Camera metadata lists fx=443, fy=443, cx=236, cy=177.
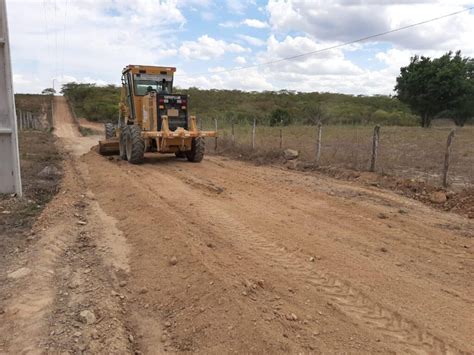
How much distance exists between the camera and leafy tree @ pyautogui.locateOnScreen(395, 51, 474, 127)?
3775cm

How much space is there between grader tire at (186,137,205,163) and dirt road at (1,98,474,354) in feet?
17.8

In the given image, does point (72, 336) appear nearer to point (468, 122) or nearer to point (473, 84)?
point (473, 84)

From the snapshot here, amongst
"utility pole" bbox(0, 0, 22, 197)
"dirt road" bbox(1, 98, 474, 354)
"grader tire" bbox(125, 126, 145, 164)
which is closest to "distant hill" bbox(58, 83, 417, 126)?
"grader tire" bbox(125, 126, 145, 164)

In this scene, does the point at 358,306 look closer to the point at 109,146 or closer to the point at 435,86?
the point at 109,146

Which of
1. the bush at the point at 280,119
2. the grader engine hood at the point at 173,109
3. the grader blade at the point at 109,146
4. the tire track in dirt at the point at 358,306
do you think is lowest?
the tire track in dirt at the point at 358,306

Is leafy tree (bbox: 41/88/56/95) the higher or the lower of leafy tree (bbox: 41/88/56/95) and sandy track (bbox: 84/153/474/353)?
the higher

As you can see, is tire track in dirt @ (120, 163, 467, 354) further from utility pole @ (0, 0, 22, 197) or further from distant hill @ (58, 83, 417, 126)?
distant hill @ (58, 83, 417, 126)

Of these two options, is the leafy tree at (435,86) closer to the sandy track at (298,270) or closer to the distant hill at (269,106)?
the distant hill at (269,106)

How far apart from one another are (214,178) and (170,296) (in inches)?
275

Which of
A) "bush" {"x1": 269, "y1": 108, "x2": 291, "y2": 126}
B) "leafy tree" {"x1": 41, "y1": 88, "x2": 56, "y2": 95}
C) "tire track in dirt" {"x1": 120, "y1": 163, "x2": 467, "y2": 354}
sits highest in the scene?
"leafy tree" {"x1": 41, "y1": 88, "x2": 56, "y2": 95}

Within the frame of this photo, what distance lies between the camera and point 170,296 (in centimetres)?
445

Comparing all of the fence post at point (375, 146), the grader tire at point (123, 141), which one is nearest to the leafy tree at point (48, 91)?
the grader tire at point (123, 141)

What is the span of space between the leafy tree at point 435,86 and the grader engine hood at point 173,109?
100.0ft

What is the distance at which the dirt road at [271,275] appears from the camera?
374 centimetres
